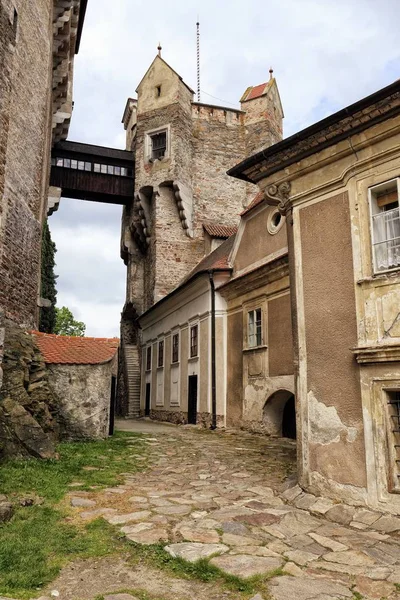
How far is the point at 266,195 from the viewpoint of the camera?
8305 millimetres

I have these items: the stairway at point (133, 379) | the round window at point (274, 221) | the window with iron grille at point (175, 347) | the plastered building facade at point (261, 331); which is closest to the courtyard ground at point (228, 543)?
the plastered building facade at point (261, 331)

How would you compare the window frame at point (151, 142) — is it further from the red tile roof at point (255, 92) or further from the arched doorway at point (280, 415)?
the arched doorway at point (280, 415)

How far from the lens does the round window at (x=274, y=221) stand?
15196mm

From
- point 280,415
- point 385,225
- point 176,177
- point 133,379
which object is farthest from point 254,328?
point 133,379

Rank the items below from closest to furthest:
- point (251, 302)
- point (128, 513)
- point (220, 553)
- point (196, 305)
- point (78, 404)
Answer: point (220, 553), point (128, 513), point (78, 404), point (251, 302), point (196, 305)

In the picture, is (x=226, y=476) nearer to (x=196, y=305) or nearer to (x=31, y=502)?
(x=31, y=502)

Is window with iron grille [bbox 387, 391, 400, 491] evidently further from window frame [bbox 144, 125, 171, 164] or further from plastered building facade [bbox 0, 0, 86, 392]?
window frame [bbox 144, 125, 171, 164]

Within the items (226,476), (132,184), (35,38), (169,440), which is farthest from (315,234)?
(132,184)

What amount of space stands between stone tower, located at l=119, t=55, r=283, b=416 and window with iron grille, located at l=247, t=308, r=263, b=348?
11.3 m

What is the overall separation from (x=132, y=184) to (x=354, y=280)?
2481 centimetres

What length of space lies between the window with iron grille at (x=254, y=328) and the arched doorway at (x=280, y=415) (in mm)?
1854

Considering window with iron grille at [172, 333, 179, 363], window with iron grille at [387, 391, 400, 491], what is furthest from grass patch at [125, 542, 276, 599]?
window with iron grille at [172, 333, 179, 363]

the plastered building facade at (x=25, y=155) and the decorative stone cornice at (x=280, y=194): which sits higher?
the plastered building facade at (x=25, y=155)

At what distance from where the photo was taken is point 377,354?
20.7 ft
